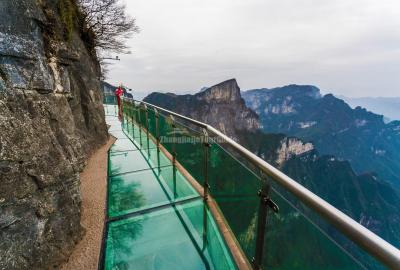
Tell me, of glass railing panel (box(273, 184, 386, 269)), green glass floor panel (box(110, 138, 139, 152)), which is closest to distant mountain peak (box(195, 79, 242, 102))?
green glass floor panel (box(110, 138, 139, 152))

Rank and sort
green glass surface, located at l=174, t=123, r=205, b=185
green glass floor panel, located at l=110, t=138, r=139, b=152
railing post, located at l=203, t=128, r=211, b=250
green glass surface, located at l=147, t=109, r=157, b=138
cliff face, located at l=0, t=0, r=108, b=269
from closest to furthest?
cliff face, located at l=0, t=0, r=108, b=269 → railing post, located at l=203, t=128, r=211, b=250 → green glass surface, located at l=174, t=123, r=205, b=185 → green glass surface, located at l=147, t=109, r=157, b=138 → green glass floor panel, located at l=110, t=138, r=139, b=152

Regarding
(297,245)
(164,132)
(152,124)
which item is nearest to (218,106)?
(152,124)

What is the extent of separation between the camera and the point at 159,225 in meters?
2.71

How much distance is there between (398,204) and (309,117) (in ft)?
317

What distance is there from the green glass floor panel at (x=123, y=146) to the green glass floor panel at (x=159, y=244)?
337cm

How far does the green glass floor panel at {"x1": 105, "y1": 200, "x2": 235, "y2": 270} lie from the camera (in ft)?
7.00

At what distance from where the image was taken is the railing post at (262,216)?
1.33 metres

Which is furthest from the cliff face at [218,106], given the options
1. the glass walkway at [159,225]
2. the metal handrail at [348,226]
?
the metal handrail at [348,226]

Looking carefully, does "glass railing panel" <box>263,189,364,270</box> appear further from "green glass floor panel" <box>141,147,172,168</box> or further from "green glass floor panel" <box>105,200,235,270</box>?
"green glass floor panel" <box>141,147,172,168</box>

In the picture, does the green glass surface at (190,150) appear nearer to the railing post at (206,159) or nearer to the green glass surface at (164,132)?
the railing post at (206,159)

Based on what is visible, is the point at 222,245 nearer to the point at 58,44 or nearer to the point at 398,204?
the point at 58,44

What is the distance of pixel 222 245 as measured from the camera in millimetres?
2262

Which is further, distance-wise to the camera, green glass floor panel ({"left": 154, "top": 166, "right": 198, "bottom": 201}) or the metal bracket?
green glass floor panel ({"left": 154, "top": 166, "right": 198, "bottom": 201})

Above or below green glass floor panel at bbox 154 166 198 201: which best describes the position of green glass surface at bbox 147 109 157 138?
above
